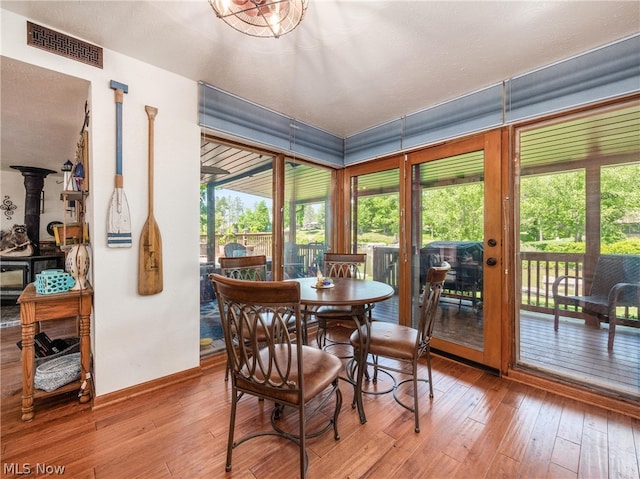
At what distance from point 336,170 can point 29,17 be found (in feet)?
9.79

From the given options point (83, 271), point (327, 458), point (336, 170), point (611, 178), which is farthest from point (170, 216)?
point (611, 178)

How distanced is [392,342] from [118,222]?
2.13 metres

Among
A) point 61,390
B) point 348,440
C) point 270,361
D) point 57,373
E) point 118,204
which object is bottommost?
point 348,440

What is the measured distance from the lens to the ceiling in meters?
1.62

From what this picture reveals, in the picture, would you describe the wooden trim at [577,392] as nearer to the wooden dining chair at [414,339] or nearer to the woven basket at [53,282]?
the wooden dining chair at [414,339]

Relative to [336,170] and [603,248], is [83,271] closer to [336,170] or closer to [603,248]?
[336,170]

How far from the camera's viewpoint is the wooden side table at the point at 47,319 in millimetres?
1792

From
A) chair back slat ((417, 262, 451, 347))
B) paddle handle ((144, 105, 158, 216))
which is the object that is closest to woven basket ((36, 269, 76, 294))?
paddle handle ((144, 105, 158, 216))

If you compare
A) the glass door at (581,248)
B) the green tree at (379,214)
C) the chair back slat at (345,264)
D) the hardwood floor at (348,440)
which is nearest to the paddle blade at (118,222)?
the hardwood floor at (348,440)

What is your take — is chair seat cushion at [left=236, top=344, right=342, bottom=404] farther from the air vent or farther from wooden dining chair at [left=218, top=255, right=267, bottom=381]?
the air vent

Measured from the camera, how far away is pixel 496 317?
2.44 m

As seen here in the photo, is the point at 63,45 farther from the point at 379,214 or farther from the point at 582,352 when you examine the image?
the point at 582,352

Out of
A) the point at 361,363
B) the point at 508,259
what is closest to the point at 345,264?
the point at 361,363

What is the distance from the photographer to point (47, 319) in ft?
6.17
